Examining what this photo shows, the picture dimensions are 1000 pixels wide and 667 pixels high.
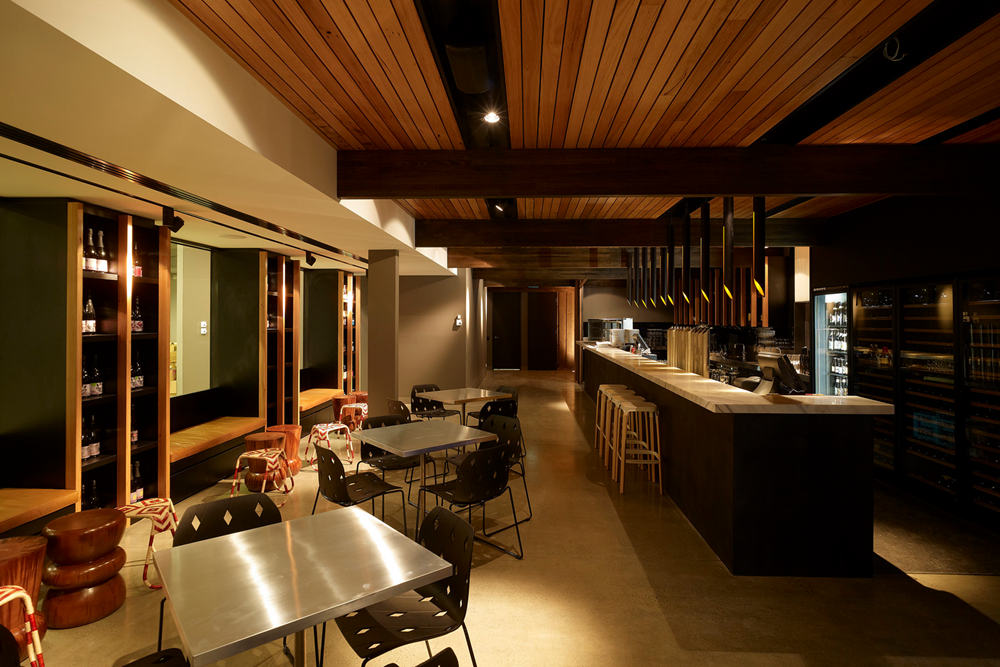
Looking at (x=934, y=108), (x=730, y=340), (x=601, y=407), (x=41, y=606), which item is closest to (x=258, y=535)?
(x=41, y=606)

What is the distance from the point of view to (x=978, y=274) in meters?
4.24

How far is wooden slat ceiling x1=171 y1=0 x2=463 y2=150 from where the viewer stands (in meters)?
2.07

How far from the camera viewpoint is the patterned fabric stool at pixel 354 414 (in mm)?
7612

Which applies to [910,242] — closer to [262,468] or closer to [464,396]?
[464,396]

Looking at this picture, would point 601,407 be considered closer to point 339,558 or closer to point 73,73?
point 339,558

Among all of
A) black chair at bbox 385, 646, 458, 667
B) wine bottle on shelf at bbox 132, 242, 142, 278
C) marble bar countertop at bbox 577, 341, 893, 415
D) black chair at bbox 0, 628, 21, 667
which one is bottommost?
black chair at bbox 385, 646, 458, 667

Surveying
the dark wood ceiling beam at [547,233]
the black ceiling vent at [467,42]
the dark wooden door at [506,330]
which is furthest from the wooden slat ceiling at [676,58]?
the dark wooden door at [506,330]

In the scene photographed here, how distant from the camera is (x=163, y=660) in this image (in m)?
1.94

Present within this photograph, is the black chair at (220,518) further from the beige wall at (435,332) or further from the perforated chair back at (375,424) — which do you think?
the beige wall at (435,332)

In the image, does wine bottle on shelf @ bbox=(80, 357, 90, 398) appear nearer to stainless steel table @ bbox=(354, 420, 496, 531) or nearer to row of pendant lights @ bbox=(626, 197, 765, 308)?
stainless steel table @ bbox=(354, 420, 496, 531)

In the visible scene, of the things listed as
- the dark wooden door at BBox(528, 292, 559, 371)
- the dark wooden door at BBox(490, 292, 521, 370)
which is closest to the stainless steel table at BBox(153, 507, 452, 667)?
the dark wooden door at BBox(528, 292, 559, 371)

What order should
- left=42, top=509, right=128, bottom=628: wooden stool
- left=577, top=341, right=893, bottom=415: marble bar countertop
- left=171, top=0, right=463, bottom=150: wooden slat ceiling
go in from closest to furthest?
1. left=171, top=0, right=463, bottom=150: wooden slat ceiling
2. left=42, top=509, right=128, bottom=628: wooden stool
3. left=577, top=341, right=893, bottom=415: marble bar countertop

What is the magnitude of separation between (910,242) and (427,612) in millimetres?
5480

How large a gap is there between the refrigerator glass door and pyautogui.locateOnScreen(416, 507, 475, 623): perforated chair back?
18.6ft
